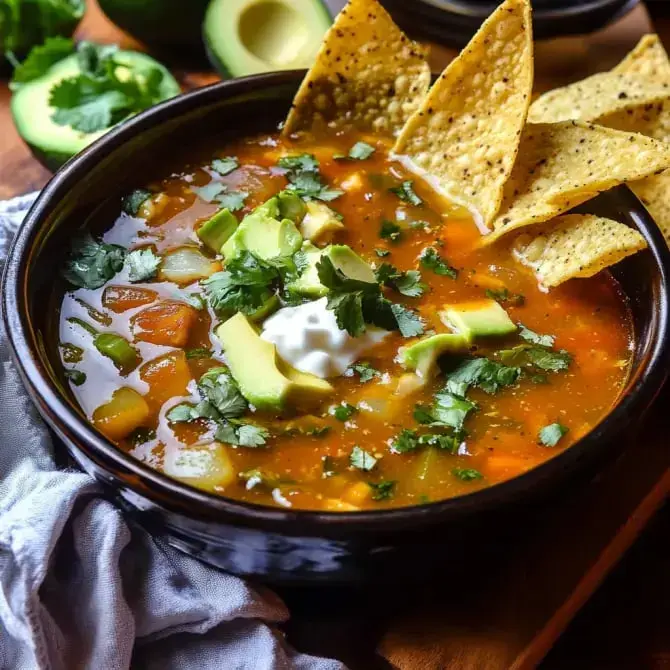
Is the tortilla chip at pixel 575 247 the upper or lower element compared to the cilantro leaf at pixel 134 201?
upper

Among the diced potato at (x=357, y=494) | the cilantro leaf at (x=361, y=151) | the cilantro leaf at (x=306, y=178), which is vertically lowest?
the diced potato at (x=357, y=494)

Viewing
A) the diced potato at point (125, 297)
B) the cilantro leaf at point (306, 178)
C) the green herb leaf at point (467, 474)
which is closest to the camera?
the green herb leaf at point (467, 474)

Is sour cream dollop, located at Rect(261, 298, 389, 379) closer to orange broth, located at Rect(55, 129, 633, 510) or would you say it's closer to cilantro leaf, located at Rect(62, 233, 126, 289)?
orange broth, located at Rect(55, 129, 633, 510)

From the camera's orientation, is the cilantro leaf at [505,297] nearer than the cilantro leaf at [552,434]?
No

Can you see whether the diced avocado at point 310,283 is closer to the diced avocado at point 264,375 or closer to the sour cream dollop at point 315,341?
the sour cream dollop at point 315,341

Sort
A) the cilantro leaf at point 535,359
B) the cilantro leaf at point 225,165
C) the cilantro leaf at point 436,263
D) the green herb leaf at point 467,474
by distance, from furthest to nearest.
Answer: the cilantro leaf at point 225,165
the cilantro leaf at point 436,263
the cilantro leaf at point 535,359
the green herb leaf at point 467,474

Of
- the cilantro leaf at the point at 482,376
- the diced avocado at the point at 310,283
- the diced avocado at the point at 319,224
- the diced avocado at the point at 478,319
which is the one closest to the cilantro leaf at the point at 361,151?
the diced avocado at the point at 319,224

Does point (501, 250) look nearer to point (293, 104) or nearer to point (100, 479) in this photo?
point (293, 104)

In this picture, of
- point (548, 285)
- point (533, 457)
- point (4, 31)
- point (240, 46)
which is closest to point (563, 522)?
point (533, 457)
